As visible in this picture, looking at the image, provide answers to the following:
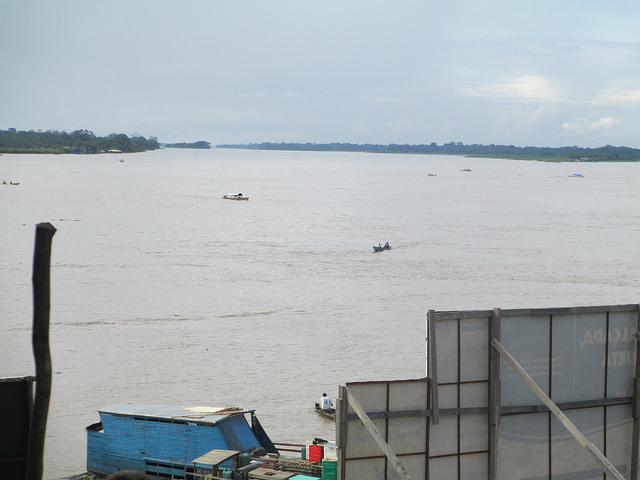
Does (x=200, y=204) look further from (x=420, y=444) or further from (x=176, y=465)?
(x=420, y=444)

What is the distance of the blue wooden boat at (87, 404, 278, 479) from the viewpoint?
1394 centimetres

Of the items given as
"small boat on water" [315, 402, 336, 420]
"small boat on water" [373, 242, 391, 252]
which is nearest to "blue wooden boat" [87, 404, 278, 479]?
"small boat on water" [315, 402, 336, 420]

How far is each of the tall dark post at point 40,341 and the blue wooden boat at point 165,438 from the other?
7161 millimetres

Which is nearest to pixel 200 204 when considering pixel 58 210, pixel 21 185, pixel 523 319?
pixel 58 210

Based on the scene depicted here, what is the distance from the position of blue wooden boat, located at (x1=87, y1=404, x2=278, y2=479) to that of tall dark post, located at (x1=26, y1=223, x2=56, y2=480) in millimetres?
7161

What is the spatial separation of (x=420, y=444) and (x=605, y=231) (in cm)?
5350

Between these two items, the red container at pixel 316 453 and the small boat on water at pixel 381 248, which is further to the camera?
A: the small boat on water at pixel 381 248

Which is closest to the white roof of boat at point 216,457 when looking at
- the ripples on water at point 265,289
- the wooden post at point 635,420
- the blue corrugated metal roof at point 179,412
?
the blue corrugated metal roof at point 179,412

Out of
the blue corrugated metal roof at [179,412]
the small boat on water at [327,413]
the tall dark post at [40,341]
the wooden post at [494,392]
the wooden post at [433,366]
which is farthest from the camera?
the small boat on water at [327,413]

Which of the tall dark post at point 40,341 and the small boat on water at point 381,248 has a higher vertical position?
the tall dark post at point 40,341

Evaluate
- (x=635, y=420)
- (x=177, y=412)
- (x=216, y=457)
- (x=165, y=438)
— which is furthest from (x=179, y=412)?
(x=635, y=420)

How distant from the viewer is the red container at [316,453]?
13.1 m

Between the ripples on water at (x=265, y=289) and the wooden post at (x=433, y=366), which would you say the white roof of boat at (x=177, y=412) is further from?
the wooden post at (x=433, y=366)

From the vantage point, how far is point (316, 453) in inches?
521
